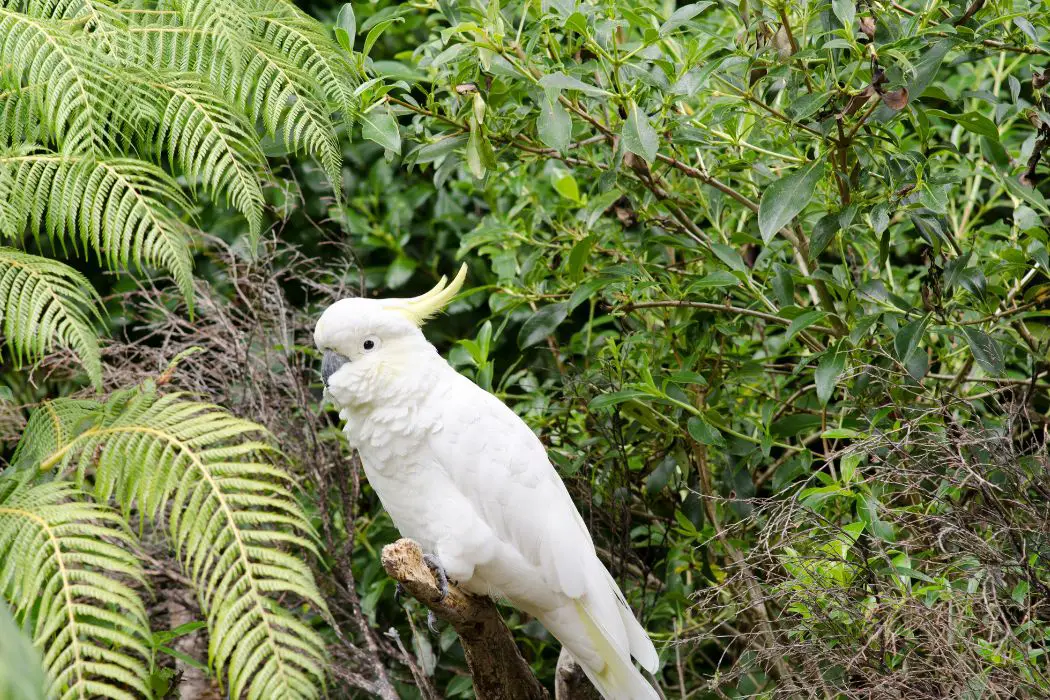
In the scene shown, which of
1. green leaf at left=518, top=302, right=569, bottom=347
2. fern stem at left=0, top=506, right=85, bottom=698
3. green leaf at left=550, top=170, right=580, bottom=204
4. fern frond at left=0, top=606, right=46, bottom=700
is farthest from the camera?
green leaf at left=550, top=170, right=580, bottom=204

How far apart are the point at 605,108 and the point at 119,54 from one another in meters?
0.77

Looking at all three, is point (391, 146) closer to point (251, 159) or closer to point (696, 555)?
point (251, 159)

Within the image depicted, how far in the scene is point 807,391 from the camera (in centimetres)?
182

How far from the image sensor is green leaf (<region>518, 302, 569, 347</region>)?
5.41 ft

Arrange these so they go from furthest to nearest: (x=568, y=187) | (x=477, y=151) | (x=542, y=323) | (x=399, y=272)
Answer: (x=399, y=272)
(x=568, y=187)
(x=542, y=323)
(x=477, y=151)

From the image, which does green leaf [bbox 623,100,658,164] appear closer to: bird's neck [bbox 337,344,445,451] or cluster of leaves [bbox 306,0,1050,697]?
cluster of leaves [bbox 306,0,1050,697]

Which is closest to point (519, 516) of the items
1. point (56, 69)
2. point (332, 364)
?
point (332, 364)

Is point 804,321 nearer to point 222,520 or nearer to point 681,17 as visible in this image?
point 681,17

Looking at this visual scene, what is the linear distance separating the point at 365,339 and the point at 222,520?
33 centimetres

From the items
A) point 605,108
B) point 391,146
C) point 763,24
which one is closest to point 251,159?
point 391,146

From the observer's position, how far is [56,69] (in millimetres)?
1390

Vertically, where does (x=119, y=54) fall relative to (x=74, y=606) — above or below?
above

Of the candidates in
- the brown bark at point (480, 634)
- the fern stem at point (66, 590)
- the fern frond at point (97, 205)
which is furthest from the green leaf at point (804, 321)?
the fern stem at point (66, 590)

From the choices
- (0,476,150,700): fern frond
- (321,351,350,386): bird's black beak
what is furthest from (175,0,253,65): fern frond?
(0,476,150,700): fern frond
